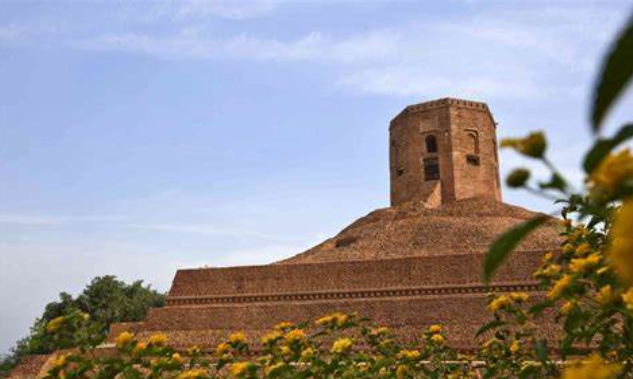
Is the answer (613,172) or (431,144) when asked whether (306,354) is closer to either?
(613,172)

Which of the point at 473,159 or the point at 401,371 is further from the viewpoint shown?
the point at 473,159

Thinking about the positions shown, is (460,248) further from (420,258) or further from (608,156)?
(608,156)

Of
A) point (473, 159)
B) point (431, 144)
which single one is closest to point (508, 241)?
point (431, 144)

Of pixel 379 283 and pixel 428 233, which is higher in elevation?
pixel 428 233

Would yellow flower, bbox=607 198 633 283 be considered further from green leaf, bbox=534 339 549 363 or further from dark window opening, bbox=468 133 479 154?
dark window opening, bbox=468 133 479 154

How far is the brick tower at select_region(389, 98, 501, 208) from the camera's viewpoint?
28.5 metres

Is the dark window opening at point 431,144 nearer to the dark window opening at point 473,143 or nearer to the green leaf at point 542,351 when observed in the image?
the dark window opening at point 473,143

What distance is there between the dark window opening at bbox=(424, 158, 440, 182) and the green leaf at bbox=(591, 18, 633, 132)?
28.6 m

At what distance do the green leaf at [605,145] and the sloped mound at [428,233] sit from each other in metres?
15.3

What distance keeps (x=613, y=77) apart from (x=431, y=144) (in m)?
29.5

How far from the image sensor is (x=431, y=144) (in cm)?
2964

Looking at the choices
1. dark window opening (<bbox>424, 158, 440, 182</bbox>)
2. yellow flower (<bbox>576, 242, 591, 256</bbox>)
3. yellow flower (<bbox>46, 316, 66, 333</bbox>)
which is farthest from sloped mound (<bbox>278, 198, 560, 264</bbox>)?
yellow flower (<bbox>46, 316, 66, 333</bbox>)

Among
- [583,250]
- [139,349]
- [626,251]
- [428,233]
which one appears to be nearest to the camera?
[626,251]

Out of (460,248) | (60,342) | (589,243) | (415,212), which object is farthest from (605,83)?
(415,212)
